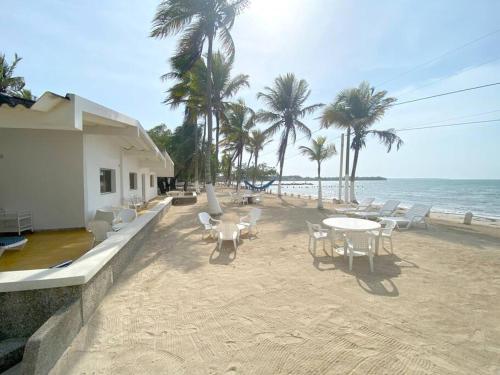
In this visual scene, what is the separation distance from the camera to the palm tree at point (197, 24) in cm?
1076

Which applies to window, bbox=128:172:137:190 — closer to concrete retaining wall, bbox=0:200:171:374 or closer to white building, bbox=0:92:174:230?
white building, bbox=0:92:174:230

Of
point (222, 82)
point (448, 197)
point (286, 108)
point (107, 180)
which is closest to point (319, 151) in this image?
point (286, 108)

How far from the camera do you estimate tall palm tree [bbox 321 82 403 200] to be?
616 inches

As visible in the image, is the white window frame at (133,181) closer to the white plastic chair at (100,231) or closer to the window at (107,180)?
the window at (107,180)

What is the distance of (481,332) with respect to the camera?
8.87ft

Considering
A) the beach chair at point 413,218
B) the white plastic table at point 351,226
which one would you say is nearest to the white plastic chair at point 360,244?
the white plastic table at point 351,226

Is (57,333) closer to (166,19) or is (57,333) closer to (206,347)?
(206,347)

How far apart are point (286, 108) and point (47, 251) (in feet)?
57.8

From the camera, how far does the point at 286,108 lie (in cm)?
1945

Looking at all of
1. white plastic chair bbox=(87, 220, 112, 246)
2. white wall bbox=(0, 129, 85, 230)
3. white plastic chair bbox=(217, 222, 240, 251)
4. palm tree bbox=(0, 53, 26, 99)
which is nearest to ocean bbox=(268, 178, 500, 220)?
white plastic chair bbox=(217, 222, 240, 251)

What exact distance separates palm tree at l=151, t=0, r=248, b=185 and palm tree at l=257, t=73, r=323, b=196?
26.1 feet

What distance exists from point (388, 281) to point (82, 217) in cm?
720

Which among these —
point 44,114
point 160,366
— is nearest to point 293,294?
point 160,366

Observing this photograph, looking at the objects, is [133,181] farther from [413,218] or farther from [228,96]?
[413,218]
